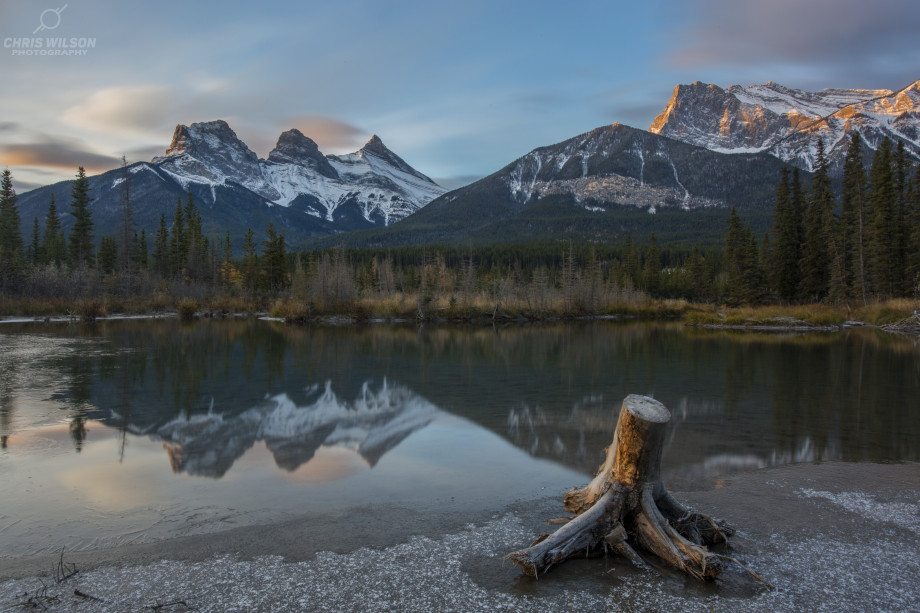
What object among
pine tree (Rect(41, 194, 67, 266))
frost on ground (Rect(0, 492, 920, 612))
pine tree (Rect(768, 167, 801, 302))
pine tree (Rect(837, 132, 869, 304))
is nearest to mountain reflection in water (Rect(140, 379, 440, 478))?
frost on ground (Rect(0, 492, 920, 612))

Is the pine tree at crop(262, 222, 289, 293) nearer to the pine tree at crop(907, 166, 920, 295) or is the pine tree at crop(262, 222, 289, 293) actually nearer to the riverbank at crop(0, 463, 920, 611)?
the pine tree at crop(907, 166, 920, 295)

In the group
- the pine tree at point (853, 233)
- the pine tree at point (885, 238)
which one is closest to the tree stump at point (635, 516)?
the pine tree at point (853, 233)

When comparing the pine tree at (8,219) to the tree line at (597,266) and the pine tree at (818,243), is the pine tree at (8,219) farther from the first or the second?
the pine tree at (818,243)

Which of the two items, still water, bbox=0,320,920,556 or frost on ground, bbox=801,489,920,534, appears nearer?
frost on ground, bbox=801,489,920,534

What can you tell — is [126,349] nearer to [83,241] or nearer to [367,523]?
[367,523]

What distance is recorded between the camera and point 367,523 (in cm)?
652

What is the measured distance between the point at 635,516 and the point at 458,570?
2041 mm

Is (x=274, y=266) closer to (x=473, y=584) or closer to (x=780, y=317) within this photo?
(x=780, y=317)

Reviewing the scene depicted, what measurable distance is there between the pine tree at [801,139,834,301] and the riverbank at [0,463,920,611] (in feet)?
169

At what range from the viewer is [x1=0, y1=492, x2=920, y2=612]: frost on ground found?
4.71 meters

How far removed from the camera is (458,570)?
533 cm

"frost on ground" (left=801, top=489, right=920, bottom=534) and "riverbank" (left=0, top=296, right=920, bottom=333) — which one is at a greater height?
"riverbank" (left=0, top=296, right=920, bottom=333)

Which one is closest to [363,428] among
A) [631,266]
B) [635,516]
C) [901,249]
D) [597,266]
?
[635,516]

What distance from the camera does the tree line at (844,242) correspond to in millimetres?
45031
